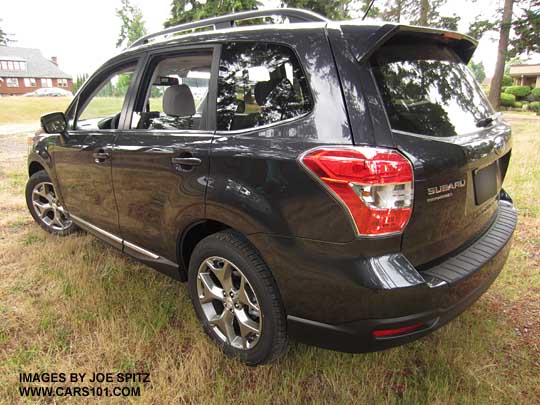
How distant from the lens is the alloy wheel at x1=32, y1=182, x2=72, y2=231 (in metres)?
4.05

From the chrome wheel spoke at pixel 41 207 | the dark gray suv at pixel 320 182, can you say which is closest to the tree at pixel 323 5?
the chrome wheel spoke at pixel 41 207

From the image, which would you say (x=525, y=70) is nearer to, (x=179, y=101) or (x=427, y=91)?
(x=427, y=91)

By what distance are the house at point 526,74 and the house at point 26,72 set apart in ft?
215

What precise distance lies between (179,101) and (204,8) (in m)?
13.5

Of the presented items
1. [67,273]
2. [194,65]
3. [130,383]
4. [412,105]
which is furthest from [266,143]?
[67,273]

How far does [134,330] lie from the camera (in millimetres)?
2525

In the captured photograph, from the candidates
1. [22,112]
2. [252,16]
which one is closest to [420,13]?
[252,16]

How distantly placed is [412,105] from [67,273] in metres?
2.90

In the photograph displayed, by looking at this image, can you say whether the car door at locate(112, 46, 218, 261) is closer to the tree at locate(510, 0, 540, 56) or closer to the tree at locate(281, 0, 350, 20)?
the tree at locate(281, 0, 350, 20)

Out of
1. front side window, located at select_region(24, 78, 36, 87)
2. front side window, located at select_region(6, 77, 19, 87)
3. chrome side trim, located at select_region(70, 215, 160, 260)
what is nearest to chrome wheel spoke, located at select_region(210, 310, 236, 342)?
chrome side trim, located at select_region(70, 215, 160, 260)

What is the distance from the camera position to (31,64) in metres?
61.7

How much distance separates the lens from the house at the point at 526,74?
126ft

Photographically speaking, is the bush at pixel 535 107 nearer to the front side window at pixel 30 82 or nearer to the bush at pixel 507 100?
the bush at pixel 507 100

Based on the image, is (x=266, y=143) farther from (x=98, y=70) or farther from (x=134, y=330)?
(x=98, y=70)
